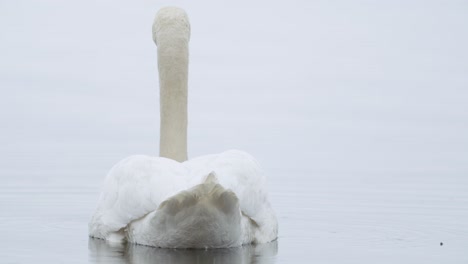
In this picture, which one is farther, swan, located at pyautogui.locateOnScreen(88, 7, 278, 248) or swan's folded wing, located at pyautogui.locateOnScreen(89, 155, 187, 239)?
swan's folded wing, located at pyautogui.locateOnScreen(89, 155, 187, 239)

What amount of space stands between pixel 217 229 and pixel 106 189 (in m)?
1.56

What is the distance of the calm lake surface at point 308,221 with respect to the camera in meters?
11.5

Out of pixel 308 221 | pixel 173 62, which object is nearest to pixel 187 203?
pixel 308 221

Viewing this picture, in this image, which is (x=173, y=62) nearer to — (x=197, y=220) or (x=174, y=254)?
(x=174, y=254)

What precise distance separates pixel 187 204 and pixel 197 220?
0.27 m

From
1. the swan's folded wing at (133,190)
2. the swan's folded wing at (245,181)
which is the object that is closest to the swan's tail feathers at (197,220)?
the swan's folded wing at (133,190)

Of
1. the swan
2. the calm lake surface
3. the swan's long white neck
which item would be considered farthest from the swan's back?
the swan's long white neck

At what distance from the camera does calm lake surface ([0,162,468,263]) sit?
11.5 meters

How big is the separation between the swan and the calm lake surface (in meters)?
0.14

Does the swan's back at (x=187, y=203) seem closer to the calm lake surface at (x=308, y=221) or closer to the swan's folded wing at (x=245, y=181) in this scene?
the swan's folded wing at (x=245, y=181)

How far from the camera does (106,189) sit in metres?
12.5

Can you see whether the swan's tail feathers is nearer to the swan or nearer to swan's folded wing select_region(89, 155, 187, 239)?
the swan

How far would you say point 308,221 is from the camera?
13734 millimetres

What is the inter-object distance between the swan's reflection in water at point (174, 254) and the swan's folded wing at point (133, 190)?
0.94ft
